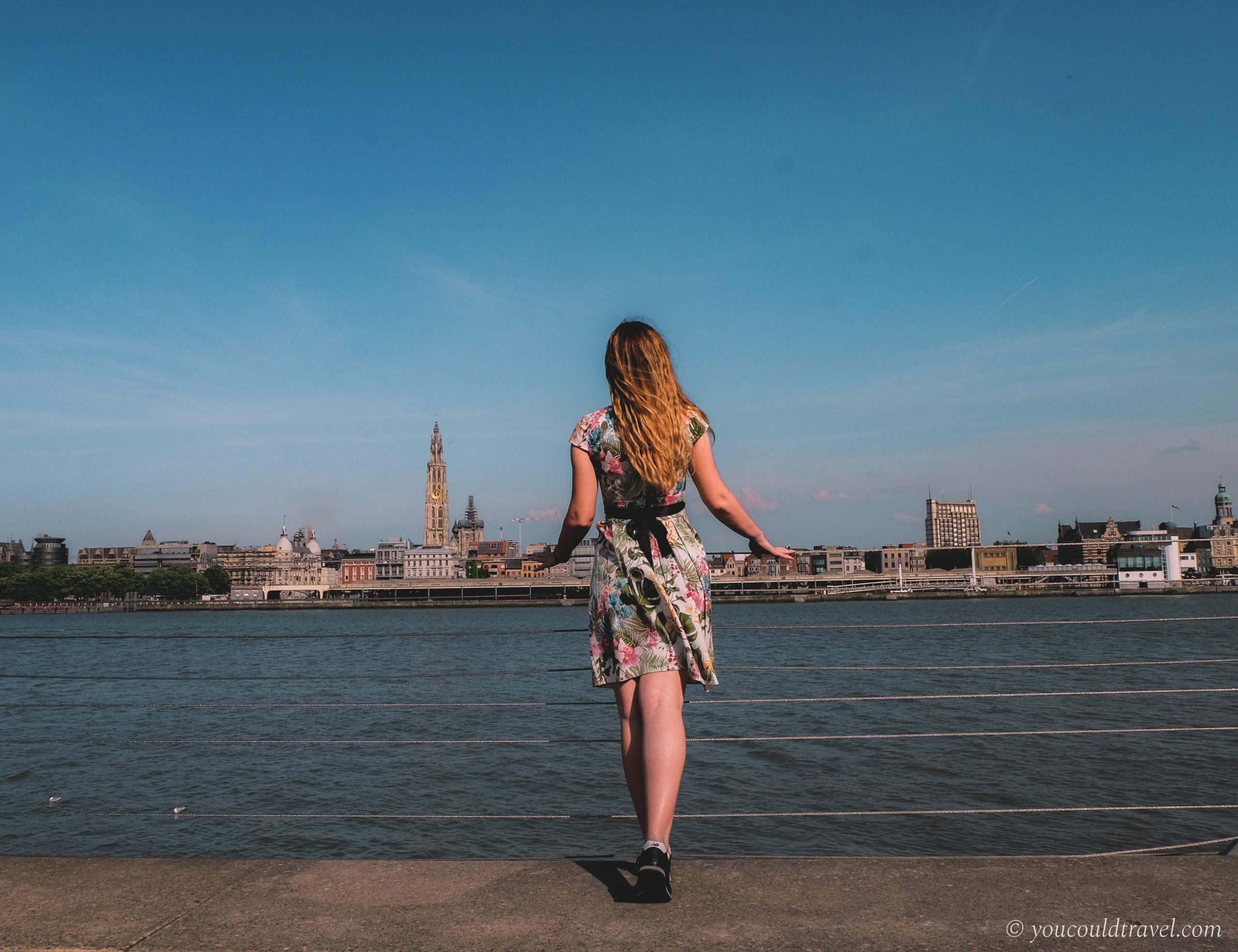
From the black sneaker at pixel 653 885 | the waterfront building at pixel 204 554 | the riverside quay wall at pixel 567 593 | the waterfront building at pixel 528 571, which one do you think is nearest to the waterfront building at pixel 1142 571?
Result: the riverside quay wall at pixel 567 593

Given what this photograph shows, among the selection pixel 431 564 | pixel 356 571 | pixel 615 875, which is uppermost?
pixel 615 875

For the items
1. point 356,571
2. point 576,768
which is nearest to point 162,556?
point 356,571

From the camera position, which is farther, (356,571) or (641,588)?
(356,571)

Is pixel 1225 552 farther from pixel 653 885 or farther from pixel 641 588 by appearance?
pixel 653 885

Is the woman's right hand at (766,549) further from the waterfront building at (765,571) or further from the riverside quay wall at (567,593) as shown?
the waterfront building at (765,571)

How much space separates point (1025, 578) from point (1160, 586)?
17819 mm

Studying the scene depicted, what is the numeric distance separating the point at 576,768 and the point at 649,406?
8.70 metres

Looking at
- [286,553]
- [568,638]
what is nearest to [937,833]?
[568,638]

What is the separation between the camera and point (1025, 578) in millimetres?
112750

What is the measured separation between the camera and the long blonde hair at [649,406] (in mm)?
2570

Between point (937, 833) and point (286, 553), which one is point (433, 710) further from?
point (286, 553)

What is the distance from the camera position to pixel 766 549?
271 centimetres

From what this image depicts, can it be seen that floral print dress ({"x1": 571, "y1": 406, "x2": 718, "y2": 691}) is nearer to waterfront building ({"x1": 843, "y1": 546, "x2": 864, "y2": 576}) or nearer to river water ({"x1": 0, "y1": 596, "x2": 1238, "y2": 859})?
river water ({"x1": 0, "y1": 596, "x2": 1238, "y2": 859})

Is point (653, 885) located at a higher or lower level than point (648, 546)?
lower
